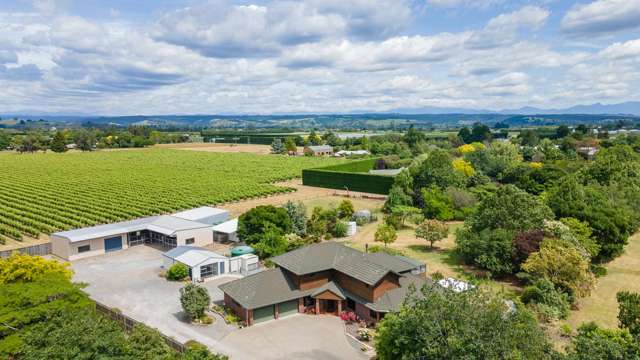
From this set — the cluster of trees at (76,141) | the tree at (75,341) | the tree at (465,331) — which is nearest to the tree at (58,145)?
the cluster of trees at (76,141)

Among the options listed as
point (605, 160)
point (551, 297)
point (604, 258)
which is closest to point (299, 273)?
point (551, 297)

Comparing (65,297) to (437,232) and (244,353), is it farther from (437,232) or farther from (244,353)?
(437,232)

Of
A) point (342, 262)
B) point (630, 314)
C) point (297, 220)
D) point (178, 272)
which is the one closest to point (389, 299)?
point (342, 262)

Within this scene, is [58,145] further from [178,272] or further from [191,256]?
[178,272]

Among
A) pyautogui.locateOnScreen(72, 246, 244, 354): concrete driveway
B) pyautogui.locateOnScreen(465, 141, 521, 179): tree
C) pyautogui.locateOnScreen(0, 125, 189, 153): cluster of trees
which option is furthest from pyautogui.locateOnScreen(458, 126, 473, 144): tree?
pyautogui.locateOnScreen(72, 246, 244, 354): concrete driveway

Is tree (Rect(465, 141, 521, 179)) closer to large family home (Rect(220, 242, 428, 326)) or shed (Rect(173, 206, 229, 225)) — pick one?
shed (Rect(173, 206, 229, 225))
